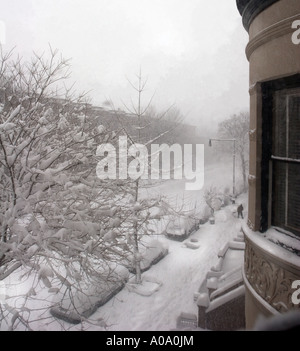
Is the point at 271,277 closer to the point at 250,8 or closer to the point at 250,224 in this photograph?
the point at 250,224

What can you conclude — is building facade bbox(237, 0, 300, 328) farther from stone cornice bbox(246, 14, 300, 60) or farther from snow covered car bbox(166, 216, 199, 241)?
snow covered car bbox(166, 216, 199, 241)

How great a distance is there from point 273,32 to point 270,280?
10.0 feet

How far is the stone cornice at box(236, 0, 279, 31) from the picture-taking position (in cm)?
343

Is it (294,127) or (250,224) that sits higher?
(294,127)

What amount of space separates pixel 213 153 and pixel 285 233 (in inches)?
1857

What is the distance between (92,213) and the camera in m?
6.01

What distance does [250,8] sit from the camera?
147 inches

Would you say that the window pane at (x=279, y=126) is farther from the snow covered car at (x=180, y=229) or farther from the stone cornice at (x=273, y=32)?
the snow covered car at (x=180, y=229)

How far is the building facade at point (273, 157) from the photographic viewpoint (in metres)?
3.06

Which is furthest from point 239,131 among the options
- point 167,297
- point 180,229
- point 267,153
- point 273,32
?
point 273,32

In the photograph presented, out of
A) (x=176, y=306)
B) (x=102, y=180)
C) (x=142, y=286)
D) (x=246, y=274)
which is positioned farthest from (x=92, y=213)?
(x=142, y=286)

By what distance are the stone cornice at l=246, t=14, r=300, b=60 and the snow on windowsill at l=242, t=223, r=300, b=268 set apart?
7.97 ft

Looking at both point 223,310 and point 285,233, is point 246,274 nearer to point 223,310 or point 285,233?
point 285,233

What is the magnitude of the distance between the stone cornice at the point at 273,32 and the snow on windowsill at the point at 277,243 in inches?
95.7
